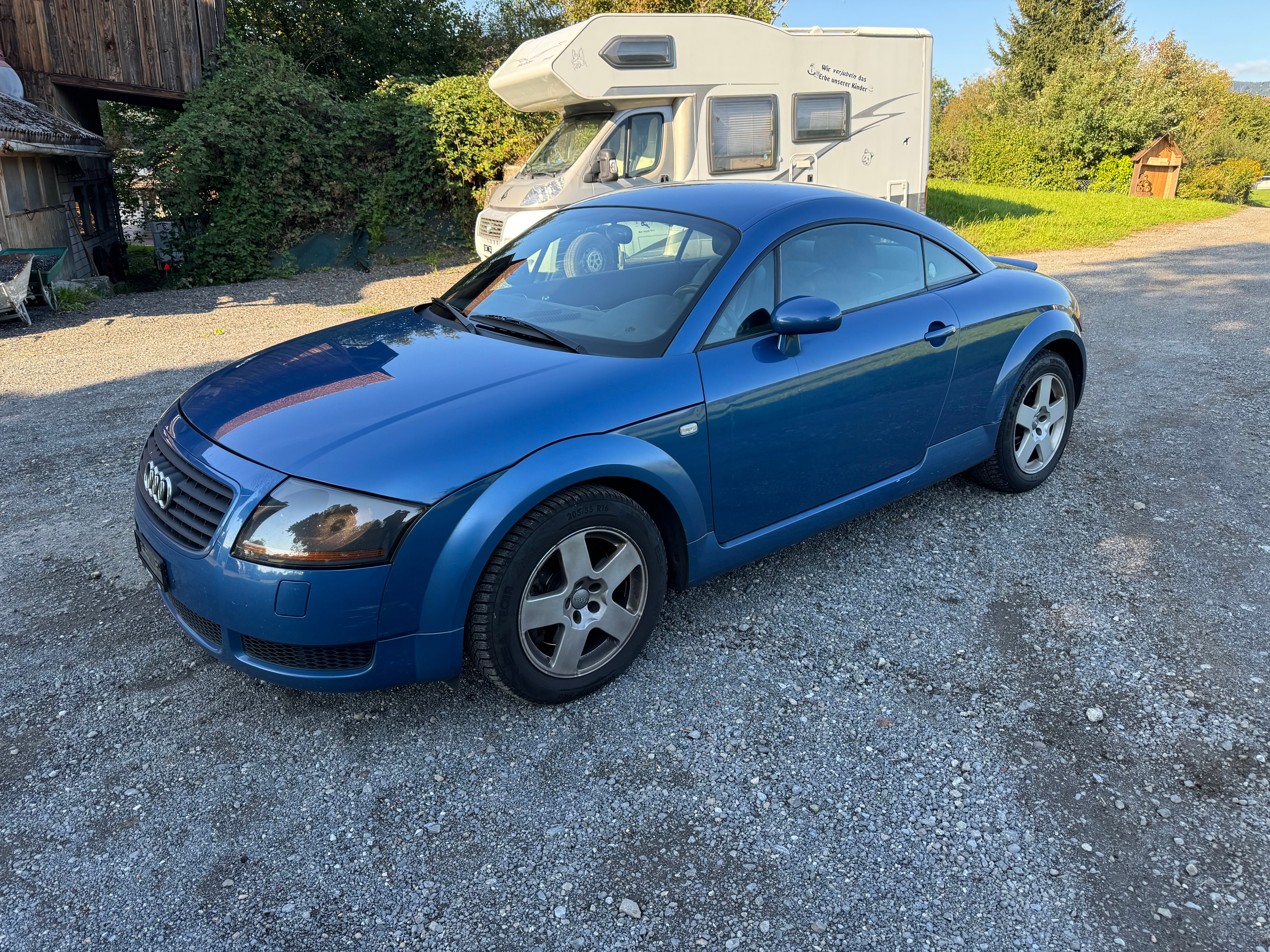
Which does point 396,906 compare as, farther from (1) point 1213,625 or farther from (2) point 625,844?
(1) point 1213,625

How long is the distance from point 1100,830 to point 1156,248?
1496 centimetres

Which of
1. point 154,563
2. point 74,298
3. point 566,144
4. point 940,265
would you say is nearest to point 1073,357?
point 940,265

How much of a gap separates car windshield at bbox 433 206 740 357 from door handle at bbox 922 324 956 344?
1.05 metres

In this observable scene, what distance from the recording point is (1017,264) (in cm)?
496

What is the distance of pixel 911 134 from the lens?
1306cm

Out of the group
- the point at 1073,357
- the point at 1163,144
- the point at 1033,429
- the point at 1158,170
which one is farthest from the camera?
the point at 1163,144

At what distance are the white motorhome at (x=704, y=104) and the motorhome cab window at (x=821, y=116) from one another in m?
0.02

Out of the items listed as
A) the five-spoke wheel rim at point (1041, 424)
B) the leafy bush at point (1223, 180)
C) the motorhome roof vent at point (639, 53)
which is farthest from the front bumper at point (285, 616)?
the leafy bush at point (1223, 180)

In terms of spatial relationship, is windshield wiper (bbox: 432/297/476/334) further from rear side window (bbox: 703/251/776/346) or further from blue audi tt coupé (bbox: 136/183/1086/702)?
rear side window (bbox: 703/251/776/346)

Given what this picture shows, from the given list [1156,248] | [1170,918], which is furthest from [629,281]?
[1156,248]

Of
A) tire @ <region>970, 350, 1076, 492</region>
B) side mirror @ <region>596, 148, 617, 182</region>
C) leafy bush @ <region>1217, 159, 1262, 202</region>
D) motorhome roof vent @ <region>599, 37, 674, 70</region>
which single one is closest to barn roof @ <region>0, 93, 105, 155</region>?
side mirror @ <region>596, 148, 617, 182</region>

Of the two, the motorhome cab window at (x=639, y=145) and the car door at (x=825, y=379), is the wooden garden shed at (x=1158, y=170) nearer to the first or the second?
the motorhome cab window at (x=639, y=145)

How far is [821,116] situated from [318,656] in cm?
1140

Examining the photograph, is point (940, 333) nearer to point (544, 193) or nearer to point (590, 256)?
point (590, 256)
